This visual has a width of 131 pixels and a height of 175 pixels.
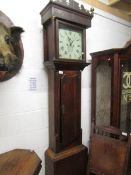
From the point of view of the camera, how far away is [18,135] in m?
1.65

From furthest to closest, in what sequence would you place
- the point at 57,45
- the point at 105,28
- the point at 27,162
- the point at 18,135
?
1. the point at 105,28
2. the point at 18,135
3. the point at 57,45
4. the point at 27,162

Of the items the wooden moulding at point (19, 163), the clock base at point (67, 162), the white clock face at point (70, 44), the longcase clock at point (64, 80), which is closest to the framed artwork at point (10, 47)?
the longcase clock at point (64, 80)

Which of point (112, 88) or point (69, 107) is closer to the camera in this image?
point (69, 107)

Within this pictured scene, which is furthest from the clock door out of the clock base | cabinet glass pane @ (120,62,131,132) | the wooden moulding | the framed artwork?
the framed artwork

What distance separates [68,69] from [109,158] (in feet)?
3.25

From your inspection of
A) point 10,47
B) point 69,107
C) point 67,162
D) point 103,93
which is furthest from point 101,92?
point 10,47

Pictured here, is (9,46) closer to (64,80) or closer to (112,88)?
(64,80)

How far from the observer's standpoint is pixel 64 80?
5.48 feet

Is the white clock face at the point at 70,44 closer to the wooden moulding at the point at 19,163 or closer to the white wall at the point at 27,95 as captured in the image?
the white wall at the point at 27,95

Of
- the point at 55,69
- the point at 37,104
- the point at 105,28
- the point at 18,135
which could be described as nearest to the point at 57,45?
the point at 55,69

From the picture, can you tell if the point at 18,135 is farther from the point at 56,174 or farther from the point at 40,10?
the point at 40,10

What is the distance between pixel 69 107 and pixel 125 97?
2.35 ft

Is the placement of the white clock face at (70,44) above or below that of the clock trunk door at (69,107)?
above

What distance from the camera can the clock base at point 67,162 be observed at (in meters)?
1.66
